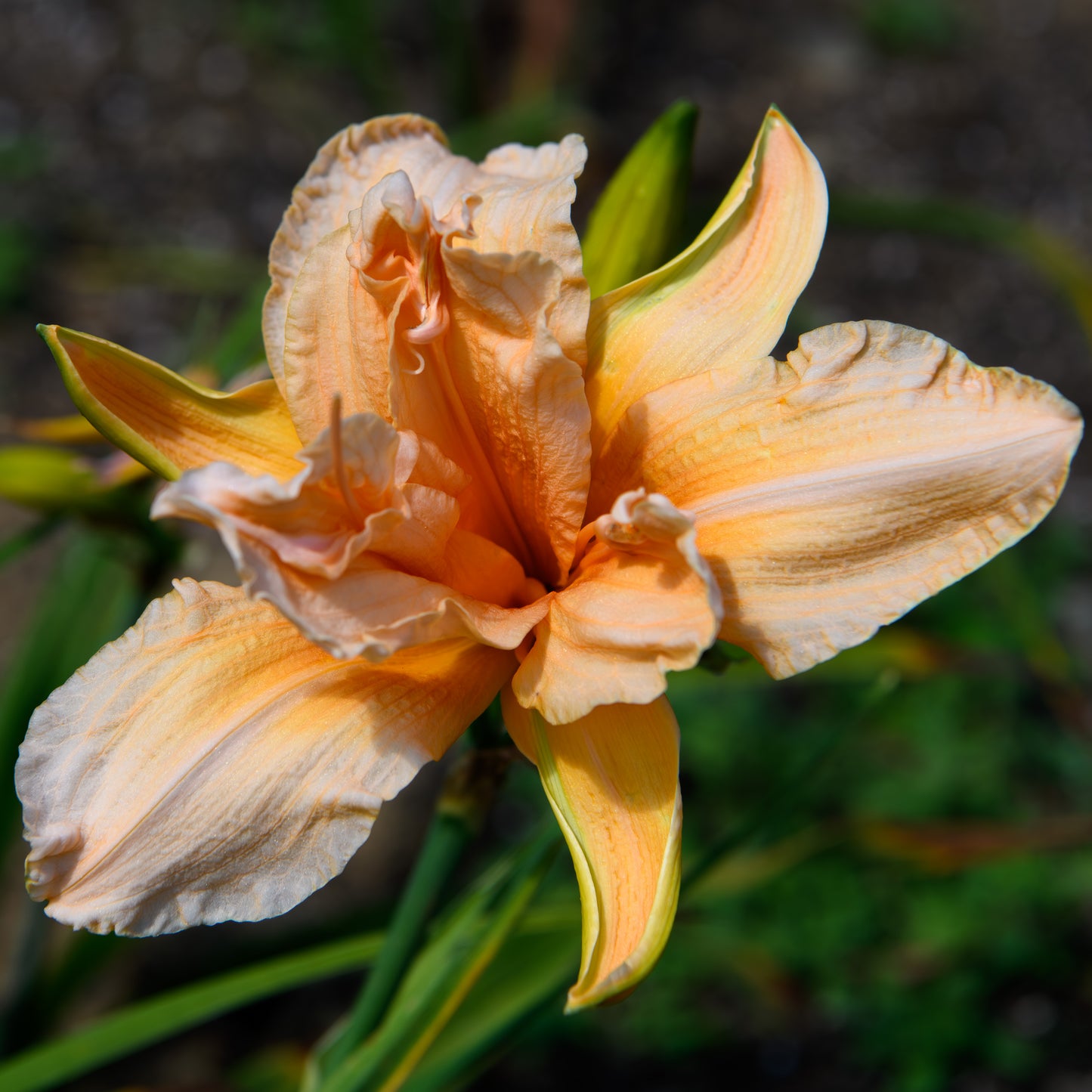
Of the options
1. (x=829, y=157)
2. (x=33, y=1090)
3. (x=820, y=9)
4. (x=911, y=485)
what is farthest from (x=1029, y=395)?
(x=820, y=9)

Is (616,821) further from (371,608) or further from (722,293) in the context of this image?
(722,293)

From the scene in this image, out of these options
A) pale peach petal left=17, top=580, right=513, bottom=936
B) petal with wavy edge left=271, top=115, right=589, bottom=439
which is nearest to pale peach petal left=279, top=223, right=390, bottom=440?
petal with wavy edge left=271, top=115, right=589, bottom=439

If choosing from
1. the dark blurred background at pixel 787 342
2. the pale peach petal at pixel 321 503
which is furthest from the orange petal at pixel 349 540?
the dark blurred background at pixel 787 342

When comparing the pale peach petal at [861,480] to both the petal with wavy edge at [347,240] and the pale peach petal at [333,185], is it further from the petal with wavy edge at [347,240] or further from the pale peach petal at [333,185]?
the pale peach petal at [333,185]

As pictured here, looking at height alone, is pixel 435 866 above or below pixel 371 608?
below

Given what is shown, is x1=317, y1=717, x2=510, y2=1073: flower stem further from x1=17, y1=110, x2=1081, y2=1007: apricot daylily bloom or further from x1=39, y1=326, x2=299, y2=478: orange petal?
x1=39, y1=326, x2=299, y2=478: orange petal

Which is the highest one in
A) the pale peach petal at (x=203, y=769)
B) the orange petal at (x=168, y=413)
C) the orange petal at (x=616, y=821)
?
the orange petal at (x=168, y=413)

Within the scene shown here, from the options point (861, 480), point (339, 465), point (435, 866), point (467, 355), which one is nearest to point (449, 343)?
point (467, 355)
